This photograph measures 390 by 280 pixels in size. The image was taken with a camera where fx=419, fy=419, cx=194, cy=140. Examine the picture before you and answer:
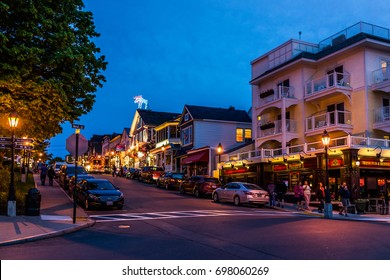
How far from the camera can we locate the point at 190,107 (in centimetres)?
5072

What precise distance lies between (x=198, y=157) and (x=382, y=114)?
798 inches

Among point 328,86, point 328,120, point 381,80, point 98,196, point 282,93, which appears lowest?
point 98,196

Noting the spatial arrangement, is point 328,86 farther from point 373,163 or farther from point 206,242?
point 206,242

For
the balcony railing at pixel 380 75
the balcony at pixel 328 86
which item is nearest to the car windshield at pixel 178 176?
the balcony at pixel 328 86

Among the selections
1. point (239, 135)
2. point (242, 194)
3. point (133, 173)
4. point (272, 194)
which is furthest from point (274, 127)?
point (133, 173)

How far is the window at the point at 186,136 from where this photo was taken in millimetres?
50044

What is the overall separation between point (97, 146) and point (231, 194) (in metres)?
103

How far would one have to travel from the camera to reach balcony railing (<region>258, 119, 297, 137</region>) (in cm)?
3438

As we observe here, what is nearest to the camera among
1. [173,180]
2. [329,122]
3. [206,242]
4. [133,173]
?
[206,242]

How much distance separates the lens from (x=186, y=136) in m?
51.3

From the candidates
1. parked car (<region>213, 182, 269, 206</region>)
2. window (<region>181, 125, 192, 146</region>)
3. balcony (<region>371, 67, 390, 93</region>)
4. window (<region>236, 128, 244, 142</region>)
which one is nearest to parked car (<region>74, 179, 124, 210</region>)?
parked car (<region>213, 182, 269, 206</region>)

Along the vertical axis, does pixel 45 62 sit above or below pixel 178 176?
Answer: above

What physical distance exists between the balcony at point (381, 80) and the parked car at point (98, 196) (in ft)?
62.9

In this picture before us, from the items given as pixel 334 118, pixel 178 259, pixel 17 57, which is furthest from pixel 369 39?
pixel 178 259
